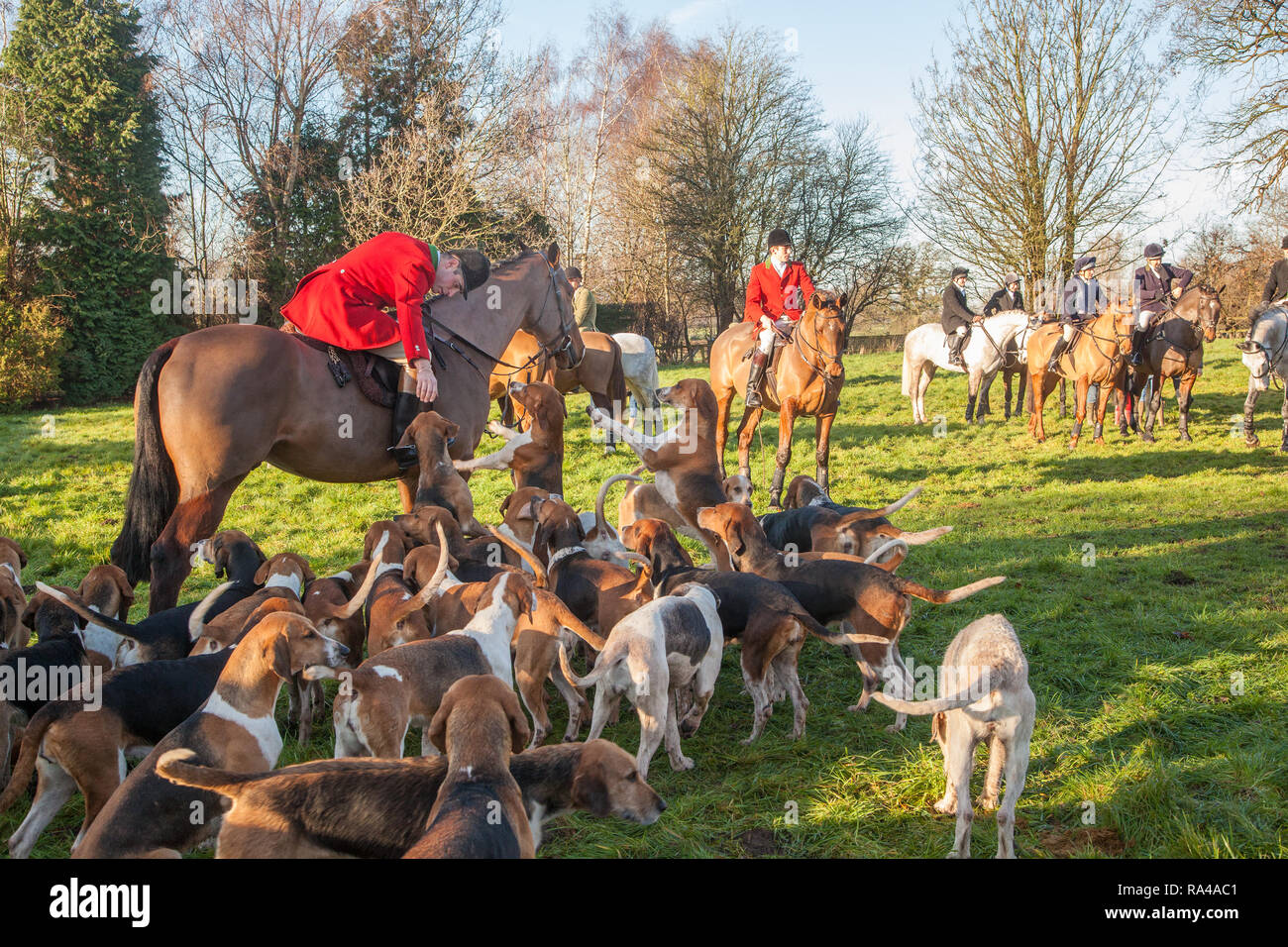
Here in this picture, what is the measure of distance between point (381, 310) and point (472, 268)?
117 centimetres

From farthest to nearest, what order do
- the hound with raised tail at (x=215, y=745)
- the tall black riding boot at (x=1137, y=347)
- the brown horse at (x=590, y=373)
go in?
the tall black riding boot at (x=1137, y=347) < the brown horse at (x=590, y=373) < the hound with raised tail at (x=215, y=745)

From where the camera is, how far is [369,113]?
26.8m

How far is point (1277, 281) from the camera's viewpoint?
15.4 m

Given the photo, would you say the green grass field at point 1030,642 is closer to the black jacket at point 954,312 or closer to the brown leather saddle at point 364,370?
the brown leather saddle at point 364,370

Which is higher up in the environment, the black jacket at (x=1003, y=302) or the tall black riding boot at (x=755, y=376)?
the black jacket at (x=1003, y=302)

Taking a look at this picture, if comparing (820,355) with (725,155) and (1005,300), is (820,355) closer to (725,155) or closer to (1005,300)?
(1005,300)

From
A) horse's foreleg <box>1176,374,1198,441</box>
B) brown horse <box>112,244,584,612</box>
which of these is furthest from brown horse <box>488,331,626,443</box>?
horse's foreleg <box>1176,374,1198,441</box>

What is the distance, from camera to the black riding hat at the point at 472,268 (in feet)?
25.1

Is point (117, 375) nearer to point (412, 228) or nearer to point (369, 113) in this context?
point (412, 228)

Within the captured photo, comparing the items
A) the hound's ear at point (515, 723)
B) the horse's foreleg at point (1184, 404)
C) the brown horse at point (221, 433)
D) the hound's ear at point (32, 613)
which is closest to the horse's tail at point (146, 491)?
the brown horse at point (221, 433)

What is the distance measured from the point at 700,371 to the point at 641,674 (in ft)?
71.5

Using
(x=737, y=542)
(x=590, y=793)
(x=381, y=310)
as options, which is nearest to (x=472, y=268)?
(x=381, y=310)

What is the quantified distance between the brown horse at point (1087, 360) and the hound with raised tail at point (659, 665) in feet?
37.6

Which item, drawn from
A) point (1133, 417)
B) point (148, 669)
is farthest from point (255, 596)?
point (1133, 417)
